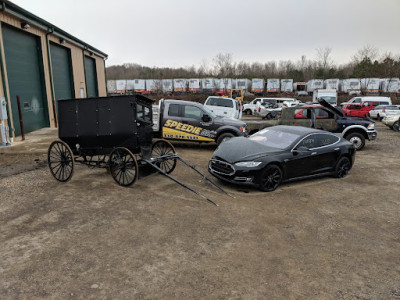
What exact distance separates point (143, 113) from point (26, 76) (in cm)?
1065

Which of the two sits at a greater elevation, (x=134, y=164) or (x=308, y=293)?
(x=134, y=164)

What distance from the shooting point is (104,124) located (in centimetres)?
710

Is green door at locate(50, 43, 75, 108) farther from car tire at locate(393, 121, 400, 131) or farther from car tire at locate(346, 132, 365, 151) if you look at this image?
car tire at locate(393, 121, 400, 131)

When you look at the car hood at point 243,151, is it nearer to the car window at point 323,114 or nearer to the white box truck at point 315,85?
the car window at point 323,114

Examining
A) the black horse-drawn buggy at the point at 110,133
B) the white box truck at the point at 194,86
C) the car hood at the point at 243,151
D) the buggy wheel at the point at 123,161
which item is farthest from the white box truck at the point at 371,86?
the buggy wheel at the point at 123,161

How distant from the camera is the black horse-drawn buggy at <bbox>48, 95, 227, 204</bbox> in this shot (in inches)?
274

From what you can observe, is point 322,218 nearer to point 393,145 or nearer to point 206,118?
point 206,118

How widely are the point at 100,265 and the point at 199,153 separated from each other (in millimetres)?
7988

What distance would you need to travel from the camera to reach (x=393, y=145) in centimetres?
1427

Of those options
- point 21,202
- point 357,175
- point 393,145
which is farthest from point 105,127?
point 393,145

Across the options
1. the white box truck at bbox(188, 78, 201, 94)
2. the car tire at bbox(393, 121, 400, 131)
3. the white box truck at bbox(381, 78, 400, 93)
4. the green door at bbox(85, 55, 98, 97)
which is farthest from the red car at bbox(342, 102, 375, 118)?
the white box truck at bbox(188, 78, 201, 94)

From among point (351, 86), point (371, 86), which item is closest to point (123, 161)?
point (371, 86)

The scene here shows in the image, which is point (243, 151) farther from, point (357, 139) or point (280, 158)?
point (357, 139)

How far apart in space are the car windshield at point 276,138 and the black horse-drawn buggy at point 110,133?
1.98 metres
